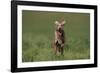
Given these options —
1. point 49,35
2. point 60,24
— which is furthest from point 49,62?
point 60,24

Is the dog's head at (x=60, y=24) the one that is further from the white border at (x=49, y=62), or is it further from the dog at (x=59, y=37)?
the white border at (x=49, y=62)

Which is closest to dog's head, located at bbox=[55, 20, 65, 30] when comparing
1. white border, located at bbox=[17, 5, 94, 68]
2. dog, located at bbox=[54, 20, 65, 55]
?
dog, located at bbox=[54, 20, 65, 55]

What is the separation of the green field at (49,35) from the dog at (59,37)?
1.2 inches

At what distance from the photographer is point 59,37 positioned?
6.04 ft

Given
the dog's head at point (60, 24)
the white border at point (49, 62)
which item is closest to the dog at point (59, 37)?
the dog's head at point (60, 24)

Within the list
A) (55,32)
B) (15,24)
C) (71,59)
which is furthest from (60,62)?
(15,24)

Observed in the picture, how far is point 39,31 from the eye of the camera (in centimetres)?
178

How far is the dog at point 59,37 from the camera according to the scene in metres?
1.83

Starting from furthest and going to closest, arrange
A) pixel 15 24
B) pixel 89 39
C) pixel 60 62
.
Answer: pixel 89 39
pixel 60 62
pixel 15 24

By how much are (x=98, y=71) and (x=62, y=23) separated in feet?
1.87

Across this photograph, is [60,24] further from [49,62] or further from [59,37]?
[49,62]

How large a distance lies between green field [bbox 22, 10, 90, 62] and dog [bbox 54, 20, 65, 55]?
30 millimetres

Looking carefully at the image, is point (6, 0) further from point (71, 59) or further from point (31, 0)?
point (71, 59)

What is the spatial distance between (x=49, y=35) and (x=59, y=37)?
0.09 metres
